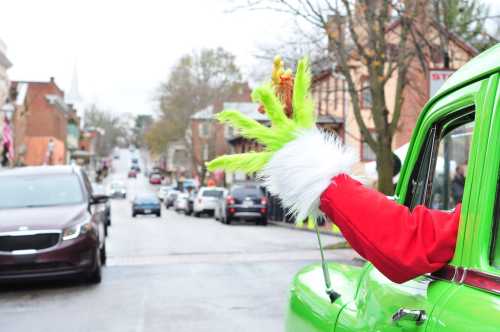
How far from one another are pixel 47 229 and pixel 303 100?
8.88m

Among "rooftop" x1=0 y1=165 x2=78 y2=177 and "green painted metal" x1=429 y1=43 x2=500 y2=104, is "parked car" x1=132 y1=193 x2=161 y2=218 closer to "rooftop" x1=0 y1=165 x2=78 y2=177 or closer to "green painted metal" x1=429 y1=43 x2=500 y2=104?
"rooftop" x1=0 y1=165 x2=78 y2=177

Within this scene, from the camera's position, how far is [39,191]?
12.2 metres

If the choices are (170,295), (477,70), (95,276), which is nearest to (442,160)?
(477,70)

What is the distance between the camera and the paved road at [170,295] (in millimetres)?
8352

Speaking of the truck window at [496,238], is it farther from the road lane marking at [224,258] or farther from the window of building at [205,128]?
the window of building at [205,128]

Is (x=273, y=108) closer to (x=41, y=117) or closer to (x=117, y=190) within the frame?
(x=117, y=190)

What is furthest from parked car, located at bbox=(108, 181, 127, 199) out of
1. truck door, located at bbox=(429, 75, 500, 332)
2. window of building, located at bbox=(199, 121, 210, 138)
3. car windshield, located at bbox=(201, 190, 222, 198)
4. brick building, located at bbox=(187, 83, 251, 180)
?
truck door, located at bbox=(429, 75, 500, 332)

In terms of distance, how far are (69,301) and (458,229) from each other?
8452mm

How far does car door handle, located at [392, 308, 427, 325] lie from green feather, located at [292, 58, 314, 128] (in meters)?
0.56

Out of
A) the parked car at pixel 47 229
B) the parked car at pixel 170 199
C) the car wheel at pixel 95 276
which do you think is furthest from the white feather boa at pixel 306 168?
the parked car at pixel 170 199

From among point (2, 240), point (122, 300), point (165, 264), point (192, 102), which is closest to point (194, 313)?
point (122, 300)

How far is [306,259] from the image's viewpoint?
14.5 meters

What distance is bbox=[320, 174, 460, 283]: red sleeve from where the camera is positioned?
210 centimetres

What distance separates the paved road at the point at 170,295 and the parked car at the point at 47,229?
31 cm
